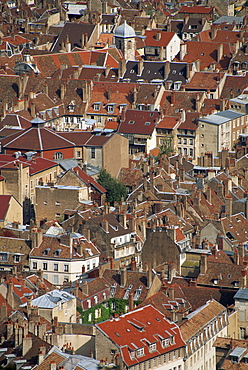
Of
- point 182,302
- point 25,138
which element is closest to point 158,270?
point 182,302

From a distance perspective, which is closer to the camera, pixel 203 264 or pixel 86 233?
pixel 203 264

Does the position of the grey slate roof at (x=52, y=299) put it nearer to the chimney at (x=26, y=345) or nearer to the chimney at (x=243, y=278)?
the chimney at (x=26, y=345)

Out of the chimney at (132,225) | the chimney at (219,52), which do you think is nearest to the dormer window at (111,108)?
the chimney at (219,52)

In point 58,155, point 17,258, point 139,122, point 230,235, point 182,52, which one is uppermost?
point 182,52

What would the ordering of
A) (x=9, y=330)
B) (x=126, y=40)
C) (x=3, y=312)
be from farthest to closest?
1. (x=126, y=40)
2. (x=3, y=312)
3. (x=9, y=330)

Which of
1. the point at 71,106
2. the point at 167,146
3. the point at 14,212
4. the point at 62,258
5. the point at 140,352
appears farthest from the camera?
the point at 71,106

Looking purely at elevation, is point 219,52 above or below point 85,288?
above

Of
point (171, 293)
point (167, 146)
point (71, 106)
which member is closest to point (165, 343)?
point (171, 293)

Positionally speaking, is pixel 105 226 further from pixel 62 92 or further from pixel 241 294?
pixel 62 92
